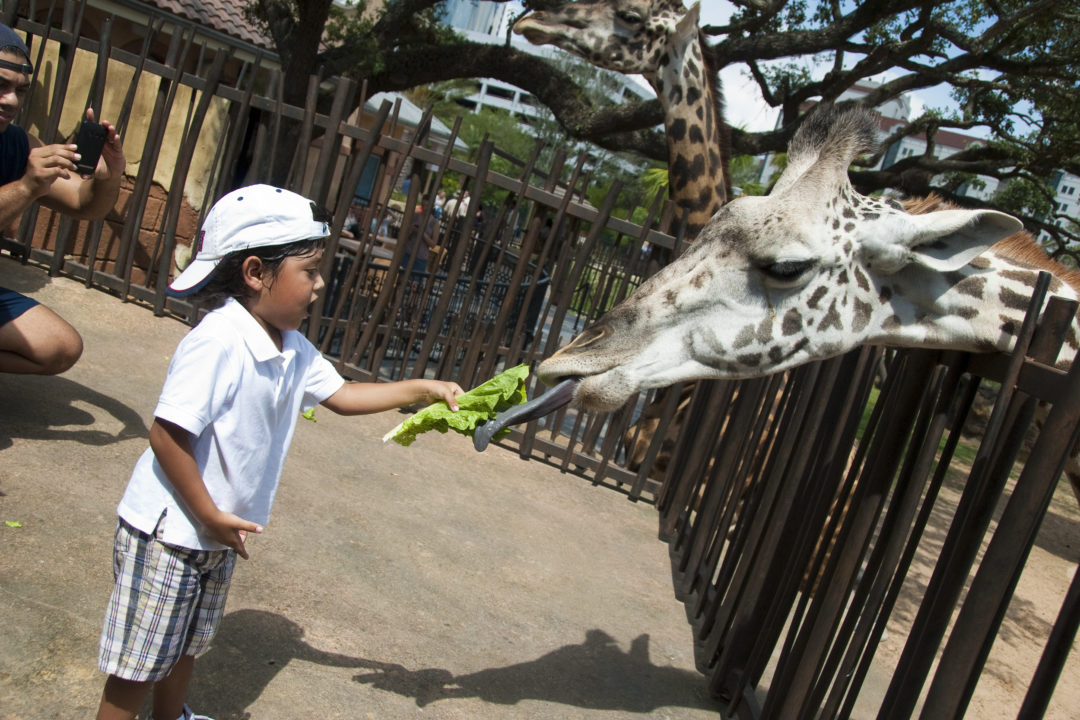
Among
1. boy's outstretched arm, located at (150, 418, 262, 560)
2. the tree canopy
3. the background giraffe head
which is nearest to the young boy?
boy's outstretched arm, located at (150, 418, 262, 560)

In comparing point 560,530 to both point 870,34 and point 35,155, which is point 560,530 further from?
point 870,34

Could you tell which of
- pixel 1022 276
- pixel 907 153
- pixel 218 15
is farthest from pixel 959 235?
pixel 907 153

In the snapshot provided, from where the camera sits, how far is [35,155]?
357cm

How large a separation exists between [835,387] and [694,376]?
80cm

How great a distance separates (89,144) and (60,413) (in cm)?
143

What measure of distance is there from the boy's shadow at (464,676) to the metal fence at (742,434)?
0.95 feet

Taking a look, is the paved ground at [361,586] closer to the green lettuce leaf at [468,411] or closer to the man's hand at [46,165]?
the green lettuce leaf at [468,411]

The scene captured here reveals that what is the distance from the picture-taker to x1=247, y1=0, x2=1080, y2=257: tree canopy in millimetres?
11789

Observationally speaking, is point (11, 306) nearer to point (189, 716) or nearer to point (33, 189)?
point (33, 189)

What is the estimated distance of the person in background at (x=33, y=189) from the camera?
11.9ft

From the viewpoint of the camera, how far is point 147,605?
2.29m

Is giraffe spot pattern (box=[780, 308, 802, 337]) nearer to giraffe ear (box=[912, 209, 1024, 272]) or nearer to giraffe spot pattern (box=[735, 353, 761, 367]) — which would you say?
giraffe spot pattern (box=[735, 353, 761, 367])

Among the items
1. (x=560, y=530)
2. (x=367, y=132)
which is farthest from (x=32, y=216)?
(x=560, y=530)

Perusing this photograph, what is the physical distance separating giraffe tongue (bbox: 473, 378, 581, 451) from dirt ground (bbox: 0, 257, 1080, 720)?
1.03 metres
